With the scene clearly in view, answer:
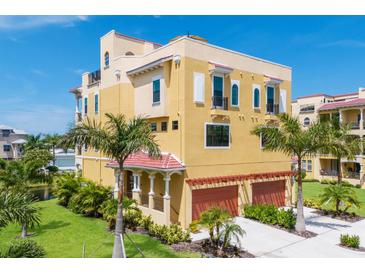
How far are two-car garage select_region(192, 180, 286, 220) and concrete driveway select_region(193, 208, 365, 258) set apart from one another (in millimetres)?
1299

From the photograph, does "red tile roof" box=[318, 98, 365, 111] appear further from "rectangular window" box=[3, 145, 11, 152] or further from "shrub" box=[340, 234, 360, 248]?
"rectangular window" box=[3, 145, 11, 152]

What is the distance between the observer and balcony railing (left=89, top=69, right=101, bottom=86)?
2673 cm

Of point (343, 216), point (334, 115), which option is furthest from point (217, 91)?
point (334, 115)

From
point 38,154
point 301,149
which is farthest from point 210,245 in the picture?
point 38,154

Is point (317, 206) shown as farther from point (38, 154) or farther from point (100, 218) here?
point (38, 154)

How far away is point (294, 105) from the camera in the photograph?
4581 centimetres

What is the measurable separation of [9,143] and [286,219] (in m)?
54.2

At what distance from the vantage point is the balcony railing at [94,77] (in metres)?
26.7

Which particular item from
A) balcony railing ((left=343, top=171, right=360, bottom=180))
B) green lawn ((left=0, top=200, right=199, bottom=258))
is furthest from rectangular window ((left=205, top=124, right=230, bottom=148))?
balcony railing ((left=343, top=171, right=360, bottom=180))

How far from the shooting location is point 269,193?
71.6 ft

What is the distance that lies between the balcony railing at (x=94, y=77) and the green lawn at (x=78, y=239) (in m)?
13.2

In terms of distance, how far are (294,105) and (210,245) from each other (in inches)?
1495

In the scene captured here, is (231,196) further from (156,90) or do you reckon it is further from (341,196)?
(156,90)

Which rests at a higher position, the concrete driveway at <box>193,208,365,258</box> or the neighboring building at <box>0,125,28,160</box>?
the neighboring building at <box>0,125,28,160</box>
